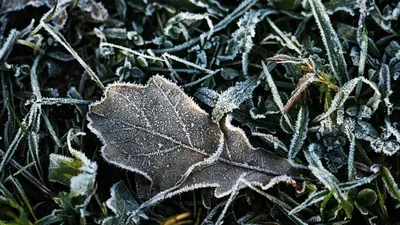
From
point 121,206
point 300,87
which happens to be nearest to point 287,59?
point 300,87

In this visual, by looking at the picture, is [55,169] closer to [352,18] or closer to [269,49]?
[269,49]

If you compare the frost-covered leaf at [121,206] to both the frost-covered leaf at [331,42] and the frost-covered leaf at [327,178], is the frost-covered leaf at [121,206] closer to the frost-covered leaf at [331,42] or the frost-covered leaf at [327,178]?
the frost-covered leaf at [327,178]

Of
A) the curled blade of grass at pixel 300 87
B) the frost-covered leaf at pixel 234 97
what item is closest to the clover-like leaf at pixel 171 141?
the frost-covered leaf at pixel 234 97

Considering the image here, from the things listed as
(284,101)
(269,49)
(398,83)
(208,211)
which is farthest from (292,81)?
(208,211)

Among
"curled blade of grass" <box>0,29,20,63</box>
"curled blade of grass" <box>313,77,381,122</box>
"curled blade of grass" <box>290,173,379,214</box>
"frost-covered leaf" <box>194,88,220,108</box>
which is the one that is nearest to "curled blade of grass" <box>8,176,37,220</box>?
"curled blade of grass" <box>0,29,20,63</box>

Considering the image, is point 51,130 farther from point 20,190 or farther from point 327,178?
point 327,178
